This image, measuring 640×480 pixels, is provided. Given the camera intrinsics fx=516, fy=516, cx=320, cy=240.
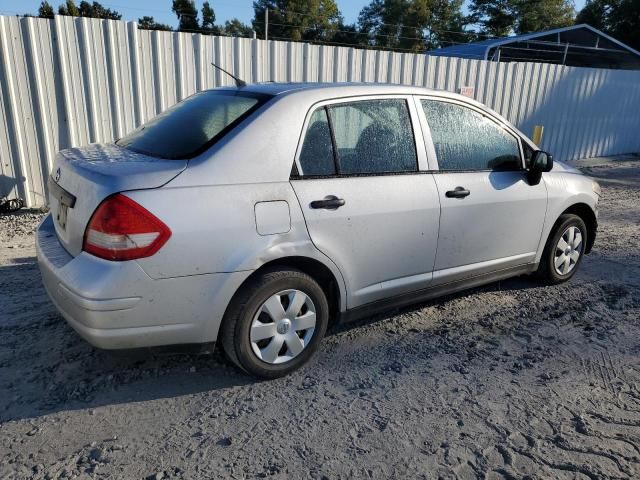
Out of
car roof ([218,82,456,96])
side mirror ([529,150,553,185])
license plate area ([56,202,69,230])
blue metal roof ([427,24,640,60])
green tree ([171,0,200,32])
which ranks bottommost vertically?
license plate area ([56,202,69,230])

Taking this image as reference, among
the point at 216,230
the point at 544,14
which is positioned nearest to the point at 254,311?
the point at 216,230

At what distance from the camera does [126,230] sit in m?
2.50

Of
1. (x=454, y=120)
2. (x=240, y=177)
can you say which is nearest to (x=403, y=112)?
(x=454, y=120)

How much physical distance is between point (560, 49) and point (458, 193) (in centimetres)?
2124

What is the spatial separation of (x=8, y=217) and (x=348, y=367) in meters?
5.00

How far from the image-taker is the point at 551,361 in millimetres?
3453

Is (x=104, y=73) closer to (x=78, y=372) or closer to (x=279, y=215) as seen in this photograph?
(x=78, y=372)

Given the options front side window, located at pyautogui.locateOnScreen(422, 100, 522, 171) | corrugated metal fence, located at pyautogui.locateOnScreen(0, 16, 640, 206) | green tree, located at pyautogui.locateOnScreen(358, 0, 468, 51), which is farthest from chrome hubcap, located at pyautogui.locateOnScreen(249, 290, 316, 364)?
green tree, located at pyautogui.locateOnScreen(358, 0, 468, 51)

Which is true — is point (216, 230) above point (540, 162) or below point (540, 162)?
below

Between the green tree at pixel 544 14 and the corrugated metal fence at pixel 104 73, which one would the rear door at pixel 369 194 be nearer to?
the corrugated metal fence at pixel 104 73

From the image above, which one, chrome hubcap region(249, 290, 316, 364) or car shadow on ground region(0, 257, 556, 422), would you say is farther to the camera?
chrome hubcap region(249, 290, 316, 364)

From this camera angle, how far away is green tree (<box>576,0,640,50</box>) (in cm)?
3588

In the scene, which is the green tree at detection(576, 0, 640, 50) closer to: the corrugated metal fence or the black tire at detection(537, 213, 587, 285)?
the corrugated metal fence

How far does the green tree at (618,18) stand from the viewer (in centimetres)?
3588
